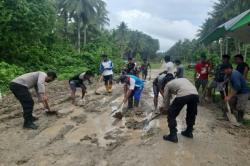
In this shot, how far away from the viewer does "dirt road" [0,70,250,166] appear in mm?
5879

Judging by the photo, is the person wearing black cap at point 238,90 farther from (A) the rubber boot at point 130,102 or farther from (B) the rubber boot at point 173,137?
(A) the rubber boot at point 130,102

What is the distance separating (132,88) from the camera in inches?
377

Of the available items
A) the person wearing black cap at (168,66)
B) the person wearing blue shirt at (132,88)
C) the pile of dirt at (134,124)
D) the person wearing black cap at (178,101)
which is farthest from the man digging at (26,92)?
the person wearing black cap at (168,66)

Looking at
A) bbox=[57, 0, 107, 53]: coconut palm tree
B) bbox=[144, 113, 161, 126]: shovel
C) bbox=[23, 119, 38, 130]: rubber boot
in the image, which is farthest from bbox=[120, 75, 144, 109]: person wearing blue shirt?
bbox=[57, 0, 107, 53]: coconut palm tree

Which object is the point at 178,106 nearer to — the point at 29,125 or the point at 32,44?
the point at 29,125

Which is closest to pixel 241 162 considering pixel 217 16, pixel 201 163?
pixel 201 163

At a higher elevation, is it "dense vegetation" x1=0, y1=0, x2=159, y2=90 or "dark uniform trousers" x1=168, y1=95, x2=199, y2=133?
"dense vegetation" x1=0, y1=0, x2=159, y2=90

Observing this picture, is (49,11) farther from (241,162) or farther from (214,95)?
(241,162)

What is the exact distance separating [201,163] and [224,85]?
14.6ft

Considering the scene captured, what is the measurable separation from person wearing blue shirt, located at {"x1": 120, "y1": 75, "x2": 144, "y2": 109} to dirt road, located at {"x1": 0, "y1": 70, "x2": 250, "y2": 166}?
0.77 m

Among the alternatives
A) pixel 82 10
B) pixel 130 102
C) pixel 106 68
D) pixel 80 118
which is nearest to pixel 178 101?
pixel 80 118

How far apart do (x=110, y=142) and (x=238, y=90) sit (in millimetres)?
3534

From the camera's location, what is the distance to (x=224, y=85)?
32.0 feet

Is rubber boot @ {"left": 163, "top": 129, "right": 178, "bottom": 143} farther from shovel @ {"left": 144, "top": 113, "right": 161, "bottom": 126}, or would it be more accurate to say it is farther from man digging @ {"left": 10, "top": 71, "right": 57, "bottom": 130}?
man digging @ {"left": 10, "top": 71, "right": 57, "bottom": 130}
